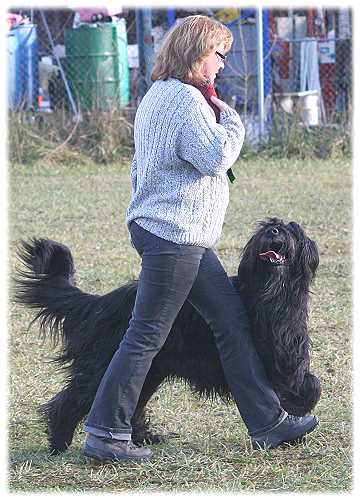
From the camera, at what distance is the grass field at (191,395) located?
402 centimetres

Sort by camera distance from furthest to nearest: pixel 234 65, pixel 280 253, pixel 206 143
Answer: pixel 234 65 → pixel 280 253 → pixel 206 143

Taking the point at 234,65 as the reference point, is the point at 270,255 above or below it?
below

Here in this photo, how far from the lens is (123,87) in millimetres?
14906

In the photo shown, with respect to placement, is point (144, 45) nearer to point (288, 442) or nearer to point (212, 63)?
point (212, 63)

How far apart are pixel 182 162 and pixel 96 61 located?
441 inches

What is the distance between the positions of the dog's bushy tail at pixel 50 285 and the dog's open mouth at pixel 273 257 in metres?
0.82

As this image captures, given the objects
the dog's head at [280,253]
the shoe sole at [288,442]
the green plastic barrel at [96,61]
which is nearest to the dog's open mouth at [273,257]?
the dog's head at [280,253]

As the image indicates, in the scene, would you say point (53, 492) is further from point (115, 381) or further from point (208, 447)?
point (208, 447)

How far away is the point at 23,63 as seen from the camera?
15555 millimetres

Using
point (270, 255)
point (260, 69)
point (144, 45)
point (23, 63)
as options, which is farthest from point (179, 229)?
point (23, 63)

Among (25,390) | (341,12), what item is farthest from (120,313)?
(341,12)

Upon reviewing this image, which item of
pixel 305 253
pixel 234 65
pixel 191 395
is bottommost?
pixel 191 395

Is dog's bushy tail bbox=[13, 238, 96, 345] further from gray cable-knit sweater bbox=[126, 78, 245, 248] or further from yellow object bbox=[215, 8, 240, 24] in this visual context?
yellow object bbox=[215, 8, 240, 24]

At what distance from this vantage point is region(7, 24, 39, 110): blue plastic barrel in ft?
49.1
